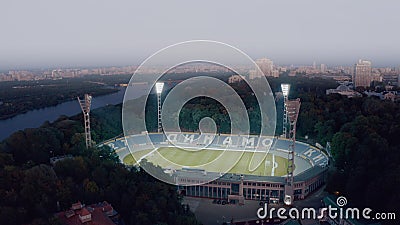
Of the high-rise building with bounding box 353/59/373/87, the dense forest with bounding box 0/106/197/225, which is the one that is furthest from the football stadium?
the high-rise building with bounding box 353/59/373/87

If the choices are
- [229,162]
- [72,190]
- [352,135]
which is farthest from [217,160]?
[72,190]

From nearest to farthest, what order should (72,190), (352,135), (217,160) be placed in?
1. (72,190)
2. (352,135)
3. (217,160)

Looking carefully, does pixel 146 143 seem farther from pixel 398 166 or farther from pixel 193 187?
pixel 398 166

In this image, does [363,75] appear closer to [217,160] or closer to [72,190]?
[217,160]

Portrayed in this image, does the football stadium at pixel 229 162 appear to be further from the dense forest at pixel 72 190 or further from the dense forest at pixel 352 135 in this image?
the dense forest at pixel 72 190

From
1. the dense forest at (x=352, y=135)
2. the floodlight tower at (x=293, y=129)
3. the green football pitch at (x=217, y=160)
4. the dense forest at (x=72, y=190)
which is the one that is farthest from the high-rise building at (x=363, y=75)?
the dense forest at (x=72, y=190)

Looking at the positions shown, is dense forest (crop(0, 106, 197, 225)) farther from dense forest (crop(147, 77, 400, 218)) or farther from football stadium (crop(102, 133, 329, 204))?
dense forest (crop(147, 77, 400, 218))

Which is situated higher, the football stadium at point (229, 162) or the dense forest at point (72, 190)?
the dense forest at point (72, 190)
